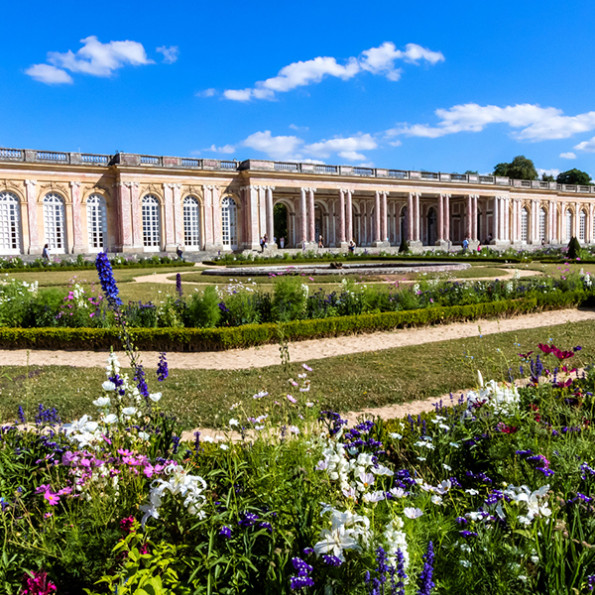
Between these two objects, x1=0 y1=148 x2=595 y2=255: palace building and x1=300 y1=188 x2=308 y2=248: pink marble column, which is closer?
x1=0 y1=148 x2=595 y2=255: palace building

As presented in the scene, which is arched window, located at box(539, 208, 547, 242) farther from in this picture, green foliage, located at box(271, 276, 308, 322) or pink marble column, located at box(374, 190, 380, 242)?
green foliage, located at box(271, 276, 308, 322)

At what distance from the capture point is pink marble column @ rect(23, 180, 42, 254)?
32562mm

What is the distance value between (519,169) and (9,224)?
203ft

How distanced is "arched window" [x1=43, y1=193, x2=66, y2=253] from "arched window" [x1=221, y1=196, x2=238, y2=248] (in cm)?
1123

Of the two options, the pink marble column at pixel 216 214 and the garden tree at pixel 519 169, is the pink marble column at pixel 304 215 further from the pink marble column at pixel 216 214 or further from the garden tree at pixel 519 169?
the garden tree at pixel 519 169

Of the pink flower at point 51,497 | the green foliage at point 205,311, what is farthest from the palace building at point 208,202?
the pink flower at point 51,497

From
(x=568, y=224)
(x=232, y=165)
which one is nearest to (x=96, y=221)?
(x=232, y=165)

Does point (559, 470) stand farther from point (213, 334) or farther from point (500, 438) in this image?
point (213, 334)

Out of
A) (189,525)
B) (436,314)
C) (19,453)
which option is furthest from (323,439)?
(436,314)

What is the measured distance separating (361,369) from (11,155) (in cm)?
3236

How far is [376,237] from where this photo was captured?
4431cm

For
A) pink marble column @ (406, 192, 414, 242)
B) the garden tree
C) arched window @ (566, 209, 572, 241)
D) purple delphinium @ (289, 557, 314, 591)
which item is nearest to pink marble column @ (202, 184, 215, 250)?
pink marble column @ (406, 192, 414, 242)

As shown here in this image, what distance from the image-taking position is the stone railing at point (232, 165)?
33031 mm

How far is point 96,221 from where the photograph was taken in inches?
1391
